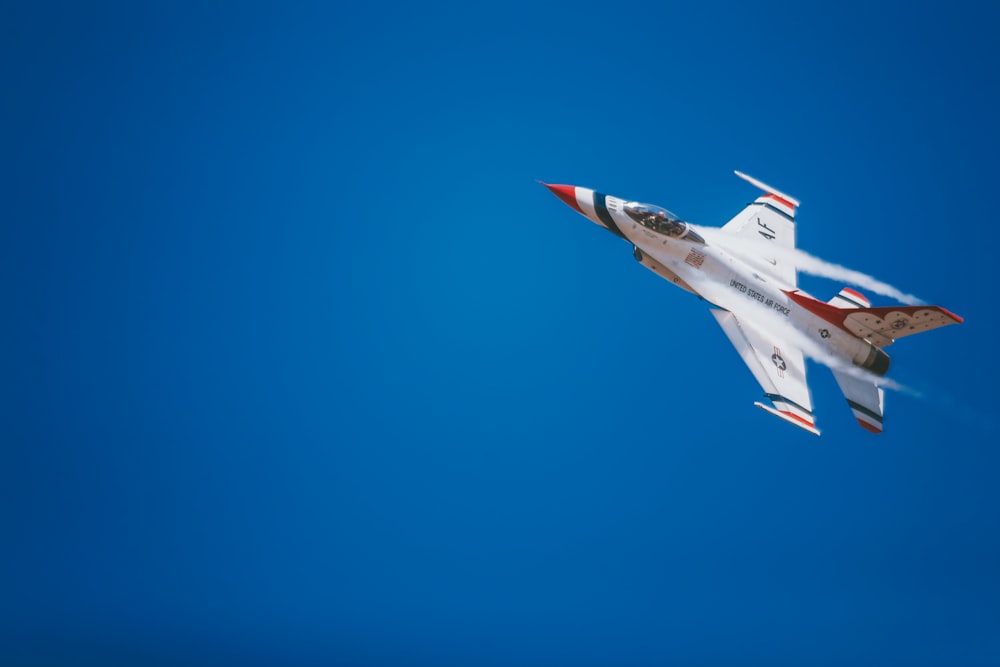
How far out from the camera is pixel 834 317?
1838 centimetres

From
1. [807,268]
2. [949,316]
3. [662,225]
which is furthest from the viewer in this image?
[807,268]

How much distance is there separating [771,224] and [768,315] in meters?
2.80

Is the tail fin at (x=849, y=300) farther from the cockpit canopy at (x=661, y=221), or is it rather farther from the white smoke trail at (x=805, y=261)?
the cockpit canopy at (x=661, y=221)

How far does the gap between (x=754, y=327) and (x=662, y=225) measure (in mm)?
2624

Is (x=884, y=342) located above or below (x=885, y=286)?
below

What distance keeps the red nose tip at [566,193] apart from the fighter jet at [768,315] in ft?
0.06

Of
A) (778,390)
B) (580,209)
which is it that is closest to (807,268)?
(778,390)

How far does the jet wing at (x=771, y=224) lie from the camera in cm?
1956

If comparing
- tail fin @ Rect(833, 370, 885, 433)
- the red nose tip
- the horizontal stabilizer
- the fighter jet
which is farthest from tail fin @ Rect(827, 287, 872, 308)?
the red nose tip

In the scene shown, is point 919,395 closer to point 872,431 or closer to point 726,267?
point 872,431

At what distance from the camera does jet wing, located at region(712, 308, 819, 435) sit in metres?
18.0

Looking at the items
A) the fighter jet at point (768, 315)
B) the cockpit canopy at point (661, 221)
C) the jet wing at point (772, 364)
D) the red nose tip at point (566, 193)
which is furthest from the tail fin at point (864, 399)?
the red nose tip at point (566, 193)

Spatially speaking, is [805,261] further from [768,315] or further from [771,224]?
[768,315]

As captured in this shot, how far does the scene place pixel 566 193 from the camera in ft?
60.8
